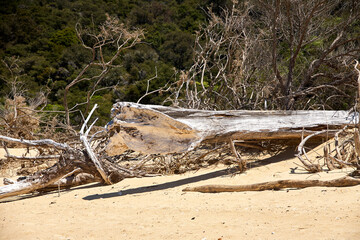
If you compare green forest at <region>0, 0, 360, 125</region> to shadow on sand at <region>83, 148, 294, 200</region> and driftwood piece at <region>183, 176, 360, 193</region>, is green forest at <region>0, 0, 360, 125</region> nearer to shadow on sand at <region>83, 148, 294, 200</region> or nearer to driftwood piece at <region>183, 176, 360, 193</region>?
shadow on sand at <region>83, 148, 294, 200</region>

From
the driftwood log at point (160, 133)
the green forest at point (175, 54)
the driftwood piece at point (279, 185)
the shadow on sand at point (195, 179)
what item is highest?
the green forest at point (175, 54)

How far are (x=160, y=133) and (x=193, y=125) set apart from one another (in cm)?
42

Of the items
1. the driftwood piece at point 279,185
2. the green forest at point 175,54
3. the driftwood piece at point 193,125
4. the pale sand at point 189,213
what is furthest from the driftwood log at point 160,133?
the green forest at point 175,54

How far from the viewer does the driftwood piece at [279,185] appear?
354 cm

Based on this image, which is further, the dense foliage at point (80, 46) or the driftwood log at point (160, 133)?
the dense foliage at point (80, 46)

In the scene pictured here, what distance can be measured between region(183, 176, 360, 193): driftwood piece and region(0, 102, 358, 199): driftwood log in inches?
22.8

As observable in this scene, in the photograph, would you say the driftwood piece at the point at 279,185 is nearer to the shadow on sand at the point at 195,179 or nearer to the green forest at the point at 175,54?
the shadow on sand at the point at 195,179

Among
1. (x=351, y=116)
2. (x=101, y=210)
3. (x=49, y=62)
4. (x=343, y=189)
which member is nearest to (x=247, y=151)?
(x=351, y=116)

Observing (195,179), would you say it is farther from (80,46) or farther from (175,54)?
(80,46)

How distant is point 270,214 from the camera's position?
3.12 metres

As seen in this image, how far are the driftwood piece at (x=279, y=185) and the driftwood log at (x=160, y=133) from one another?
1.90 feet

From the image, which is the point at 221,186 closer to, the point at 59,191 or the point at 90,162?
the point at 90,162

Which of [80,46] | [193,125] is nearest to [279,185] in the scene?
[193,125]

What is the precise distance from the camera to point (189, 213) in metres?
3.42
